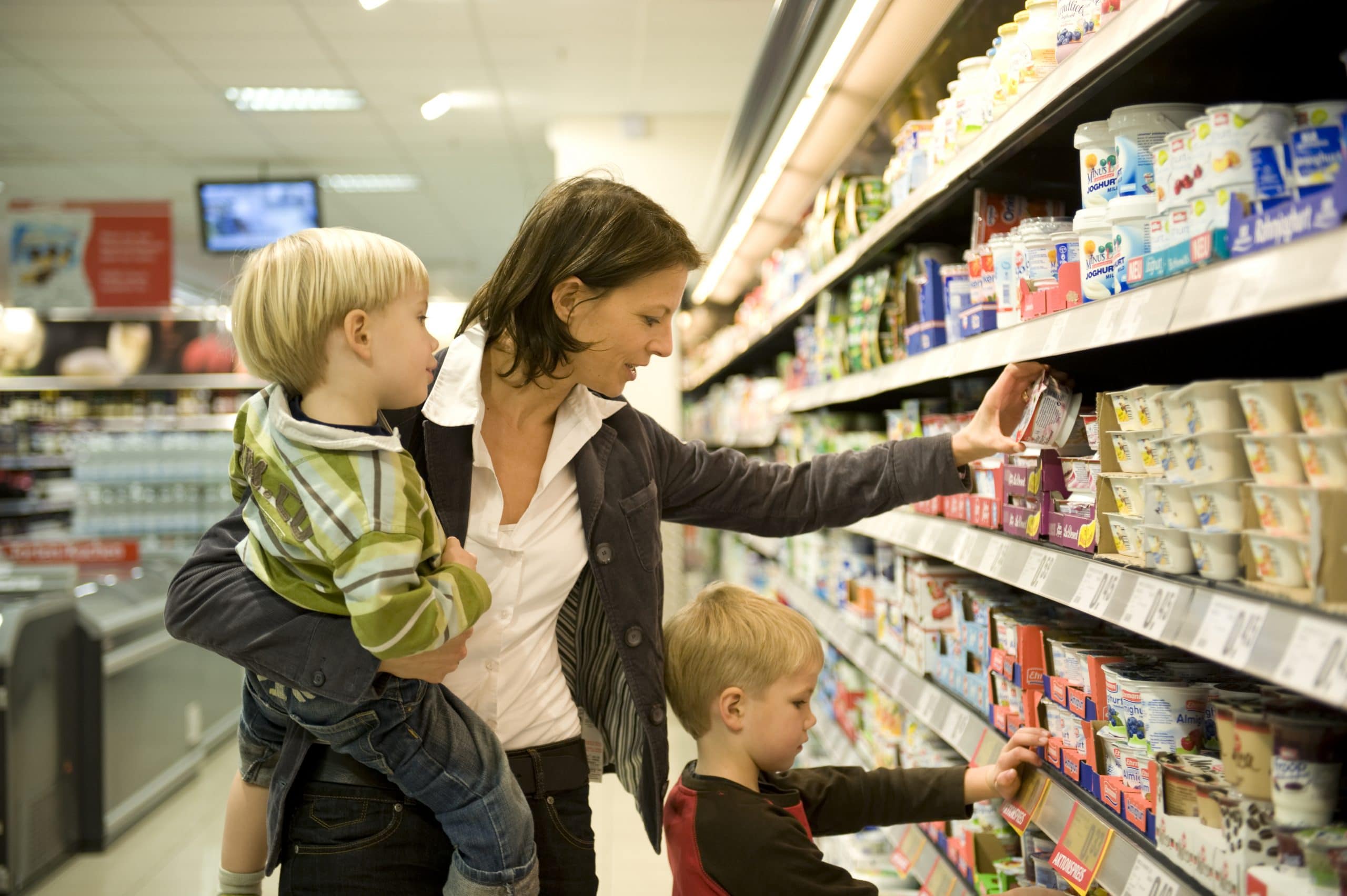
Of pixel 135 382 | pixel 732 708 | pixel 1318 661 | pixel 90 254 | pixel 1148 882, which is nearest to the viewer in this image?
pixel 1318 661

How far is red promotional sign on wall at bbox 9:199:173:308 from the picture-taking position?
7125mm

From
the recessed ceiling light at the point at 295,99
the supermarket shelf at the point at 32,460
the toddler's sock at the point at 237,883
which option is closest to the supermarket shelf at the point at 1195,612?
the toddler's sock at the point at 237,883

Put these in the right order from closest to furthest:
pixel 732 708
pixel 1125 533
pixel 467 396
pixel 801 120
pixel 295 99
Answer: pixel 1125 533 < pixel 467 396 < pixel 732 708 < pixel 801 120 < pixel 295 99

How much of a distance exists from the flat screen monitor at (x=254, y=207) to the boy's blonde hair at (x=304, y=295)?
6.45m

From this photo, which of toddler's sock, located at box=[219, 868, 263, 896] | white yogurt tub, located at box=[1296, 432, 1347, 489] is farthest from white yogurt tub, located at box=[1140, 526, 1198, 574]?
toddler's sock, located at box=[219, 868, 263, 896]

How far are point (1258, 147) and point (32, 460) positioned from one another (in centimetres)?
1110

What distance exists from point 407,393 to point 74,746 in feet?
11.3

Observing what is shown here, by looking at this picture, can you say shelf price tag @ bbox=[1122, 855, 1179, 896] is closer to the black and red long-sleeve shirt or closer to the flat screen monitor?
the black and red long-sleeve shirt

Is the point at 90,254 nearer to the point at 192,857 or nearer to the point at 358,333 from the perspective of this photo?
the point at 192,857

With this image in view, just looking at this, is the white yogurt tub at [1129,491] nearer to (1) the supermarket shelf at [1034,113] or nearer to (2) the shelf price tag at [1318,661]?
(2) the shelf price tag at [1318,661]

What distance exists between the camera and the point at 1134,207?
3.99ft

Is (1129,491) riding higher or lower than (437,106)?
lower

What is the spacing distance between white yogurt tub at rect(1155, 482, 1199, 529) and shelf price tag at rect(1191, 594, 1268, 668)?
112 mm

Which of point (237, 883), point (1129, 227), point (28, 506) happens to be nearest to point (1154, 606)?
point (1129, 227)
